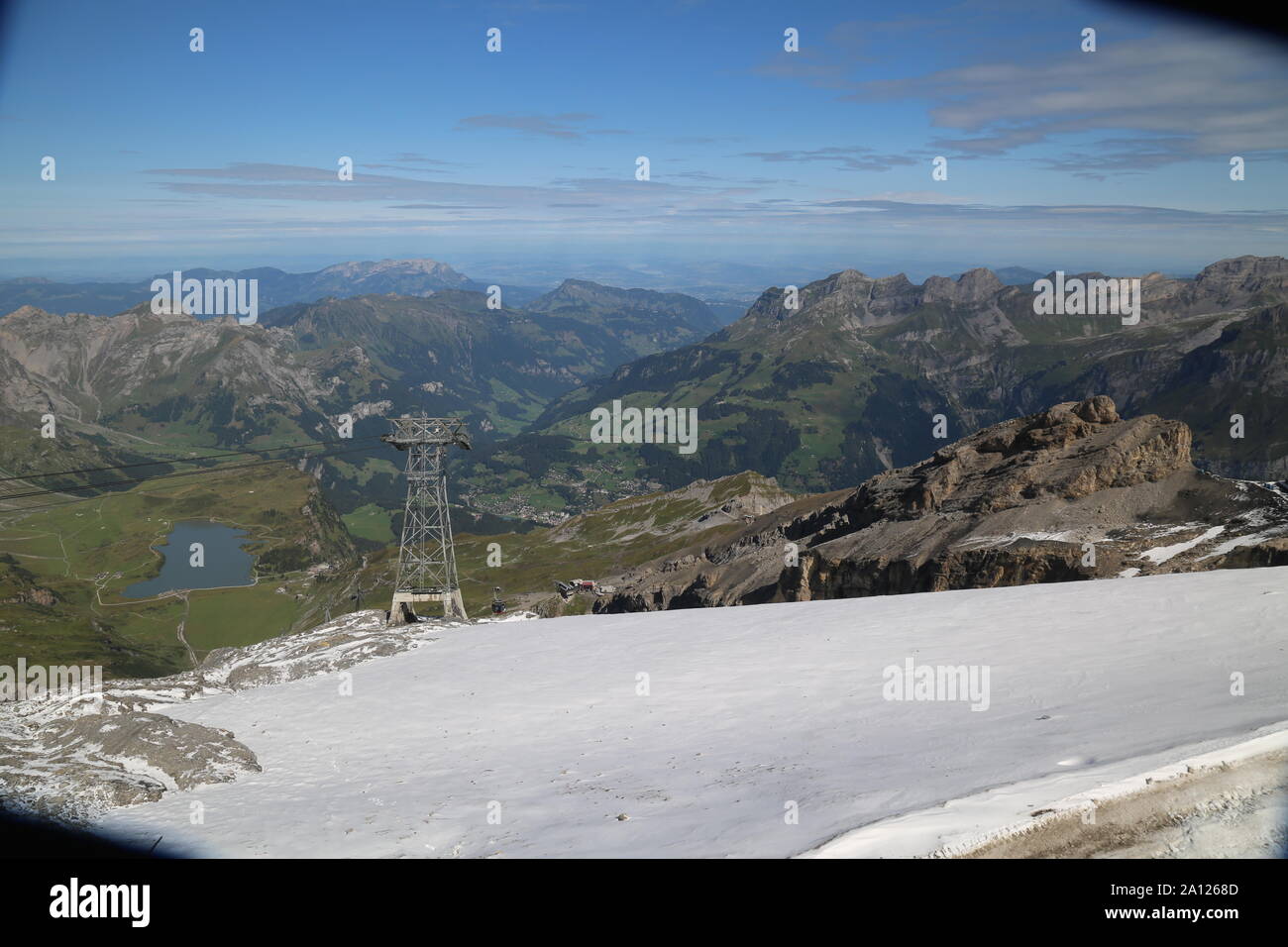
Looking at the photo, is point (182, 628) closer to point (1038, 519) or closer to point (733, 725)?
point (1038, 519)

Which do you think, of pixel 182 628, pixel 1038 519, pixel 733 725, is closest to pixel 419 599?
pixel 1038 519

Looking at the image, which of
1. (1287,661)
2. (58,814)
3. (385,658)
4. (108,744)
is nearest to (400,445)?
(385,658)

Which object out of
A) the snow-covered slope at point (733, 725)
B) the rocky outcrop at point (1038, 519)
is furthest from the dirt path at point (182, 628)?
the snow-covered slope at point (733, 725)

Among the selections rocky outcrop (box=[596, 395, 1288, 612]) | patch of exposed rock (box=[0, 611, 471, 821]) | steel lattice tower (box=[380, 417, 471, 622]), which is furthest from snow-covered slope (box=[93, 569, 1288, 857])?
steel lattice tower (box=[380, 417, 471, 622])

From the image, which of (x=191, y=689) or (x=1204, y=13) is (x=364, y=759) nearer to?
(x=191, y=689)

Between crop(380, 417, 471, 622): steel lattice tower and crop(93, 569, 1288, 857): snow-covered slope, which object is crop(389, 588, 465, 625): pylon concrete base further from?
crop(93, 569, 1288, 857): snow-covered slope

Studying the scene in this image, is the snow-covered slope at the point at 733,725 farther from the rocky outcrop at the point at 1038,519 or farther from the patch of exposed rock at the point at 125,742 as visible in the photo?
the rocky outcrop at the point at 1038,519
